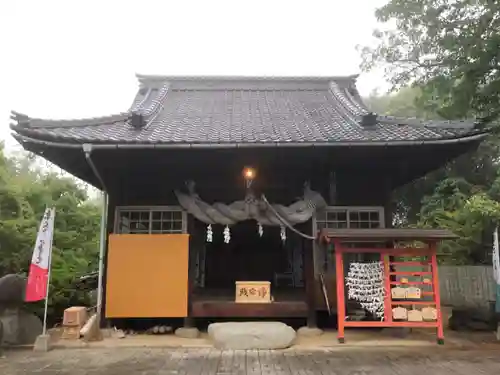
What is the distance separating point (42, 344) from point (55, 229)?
18.2ft

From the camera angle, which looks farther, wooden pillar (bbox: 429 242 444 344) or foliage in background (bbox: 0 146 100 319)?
foliage in background (bbox: 0 146 100 319)

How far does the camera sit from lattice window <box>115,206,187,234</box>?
897 centimetres

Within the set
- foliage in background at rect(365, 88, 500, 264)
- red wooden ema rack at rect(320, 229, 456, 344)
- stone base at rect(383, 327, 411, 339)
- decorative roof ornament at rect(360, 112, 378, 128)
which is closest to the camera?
red wooden ema rack at rect(320, 229, 456, 344)

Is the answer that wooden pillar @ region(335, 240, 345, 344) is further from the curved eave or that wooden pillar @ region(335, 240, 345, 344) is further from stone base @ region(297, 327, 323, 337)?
the curved eave

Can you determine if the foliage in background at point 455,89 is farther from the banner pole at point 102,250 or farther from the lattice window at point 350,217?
the banner pole at point 102,250

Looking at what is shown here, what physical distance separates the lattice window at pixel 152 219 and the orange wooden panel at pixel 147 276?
0.52 metres

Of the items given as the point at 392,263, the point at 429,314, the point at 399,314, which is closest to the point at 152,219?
the point at 392,263

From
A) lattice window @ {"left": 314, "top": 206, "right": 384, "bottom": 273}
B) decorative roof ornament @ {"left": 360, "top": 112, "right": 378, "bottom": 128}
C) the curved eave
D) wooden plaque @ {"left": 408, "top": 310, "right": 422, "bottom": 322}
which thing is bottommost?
wooden plaque @ {"left": 408, "top": 310, "right": 422, "bottom": 322}

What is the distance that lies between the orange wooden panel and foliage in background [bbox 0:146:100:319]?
2260 mm

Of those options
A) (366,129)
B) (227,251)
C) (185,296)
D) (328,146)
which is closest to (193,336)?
(185,296)

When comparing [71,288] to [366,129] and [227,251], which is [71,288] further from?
[366,129]

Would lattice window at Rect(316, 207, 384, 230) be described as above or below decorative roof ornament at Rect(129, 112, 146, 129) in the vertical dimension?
below

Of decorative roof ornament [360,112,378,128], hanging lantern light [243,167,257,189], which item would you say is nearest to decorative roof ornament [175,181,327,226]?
hanging lantern light [243,167,257,189]

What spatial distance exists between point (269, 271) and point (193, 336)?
6.77 m
